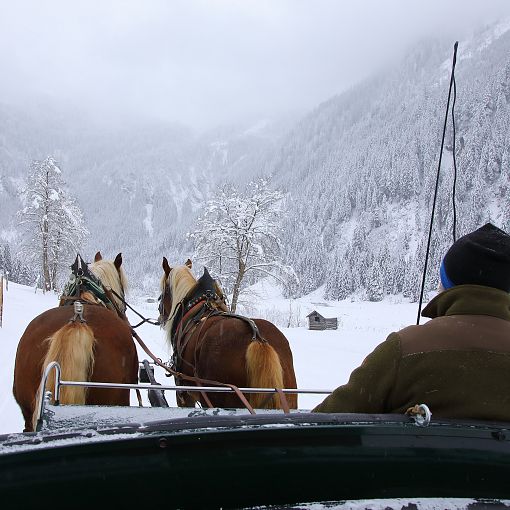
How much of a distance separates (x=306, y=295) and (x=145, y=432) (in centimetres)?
8286

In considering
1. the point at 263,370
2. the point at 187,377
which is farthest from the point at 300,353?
the point at 187,377

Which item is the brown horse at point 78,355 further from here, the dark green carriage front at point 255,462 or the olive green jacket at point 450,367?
the olive green jacket at point 450,367

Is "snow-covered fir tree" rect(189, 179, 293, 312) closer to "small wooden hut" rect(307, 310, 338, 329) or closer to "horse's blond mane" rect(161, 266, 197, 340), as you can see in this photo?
"small wooden hut" rect(307, 310, 338, 329)

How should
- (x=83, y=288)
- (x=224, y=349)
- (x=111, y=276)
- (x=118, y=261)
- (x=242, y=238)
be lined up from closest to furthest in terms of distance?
(x=224, y=349) < (x=83, y=288) < (x=111, y=276) < (x=118, y=261) < (x=242, y=238)

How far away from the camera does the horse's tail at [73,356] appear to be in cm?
300

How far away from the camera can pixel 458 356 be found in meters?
1.40

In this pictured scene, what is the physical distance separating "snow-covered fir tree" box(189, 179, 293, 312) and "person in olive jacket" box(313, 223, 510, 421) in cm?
2024

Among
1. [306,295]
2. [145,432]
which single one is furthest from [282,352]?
[306,295]

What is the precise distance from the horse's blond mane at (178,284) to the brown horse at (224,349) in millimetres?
35

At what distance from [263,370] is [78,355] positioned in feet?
4.32

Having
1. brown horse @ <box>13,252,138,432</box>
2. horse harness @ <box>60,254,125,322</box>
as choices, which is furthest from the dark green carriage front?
horse harness @ <box>60,254,125,322</box>

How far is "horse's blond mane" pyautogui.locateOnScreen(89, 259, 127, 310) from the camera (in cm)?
454

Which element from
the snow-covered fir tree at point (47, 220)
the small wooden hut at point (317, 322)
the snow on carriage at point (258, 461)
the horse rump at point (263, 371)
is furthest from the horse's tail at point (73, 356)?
the snow-covered fir tree at point (47, 220)

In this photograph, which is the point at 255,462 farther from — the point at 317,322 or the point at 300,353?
the point at 317,322
